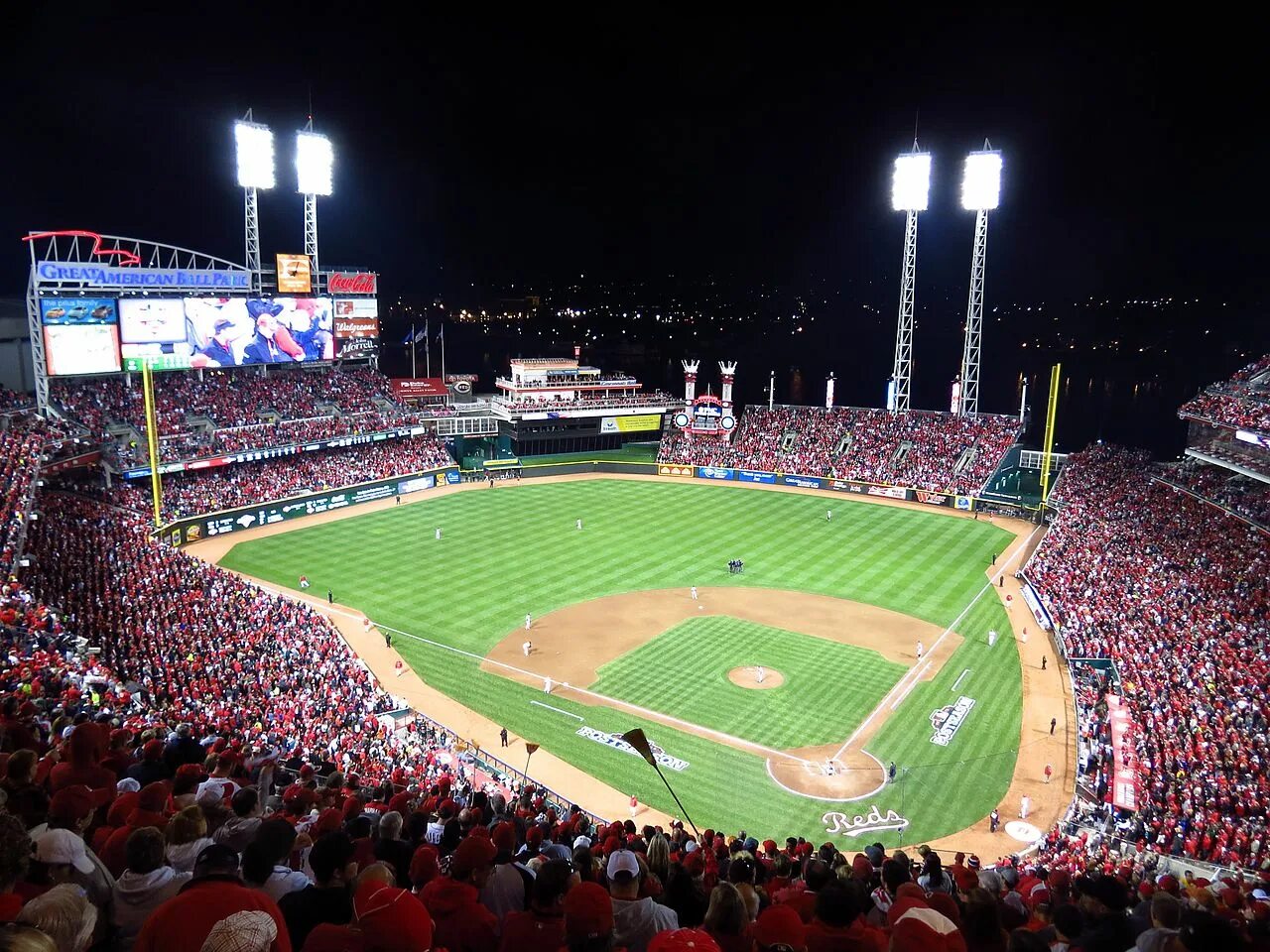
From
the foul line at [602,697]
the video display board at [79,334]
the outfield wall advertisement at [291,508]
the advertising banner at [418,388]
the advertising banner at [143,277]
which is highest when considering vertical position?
the advertising banner at [143,277]

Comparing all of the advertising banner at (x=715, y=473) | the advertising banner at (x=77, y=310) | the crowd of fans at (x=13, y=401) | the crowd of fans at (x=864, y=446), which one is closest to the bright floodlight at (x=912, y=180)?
the crowd of fans at (x=864, y=446)

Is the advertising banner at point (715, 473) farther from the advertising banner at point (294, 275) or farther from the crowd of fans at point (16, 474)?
the crowd of fans at point (16, 474)

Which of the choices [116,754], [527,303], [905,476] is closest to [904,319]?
[905,476]

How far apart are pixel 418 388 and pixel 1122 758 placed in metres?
55.7

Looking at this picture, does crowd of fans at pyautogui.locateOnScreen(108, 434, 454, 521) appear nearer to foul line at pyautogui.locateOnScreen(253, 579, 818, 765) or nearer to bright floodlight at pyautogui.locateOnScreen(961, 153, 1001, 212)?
foul line at pyautogui.locateOnScreen(253, 579, 818, 765)

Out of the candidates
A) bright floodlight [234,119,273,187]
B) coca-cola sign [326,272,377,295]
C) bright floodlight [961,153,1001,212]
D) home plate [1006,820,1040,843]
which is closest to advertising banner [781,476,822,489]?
bright floodlight [961,153,1001,212]

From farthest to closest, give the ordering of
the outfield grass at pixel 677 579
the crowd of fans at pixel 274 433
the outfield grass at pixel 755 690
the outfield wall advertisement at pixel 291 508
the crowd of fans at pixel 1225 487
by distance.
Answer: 1. the crowd of fans at pixel 274 433
2. the outfield wall advertisement at pixel 291 508
3. the crowd of fans at pixel 1225 487
4. the outfield grass at pixel 755 690
5. the outfield grass at pixel 677 579

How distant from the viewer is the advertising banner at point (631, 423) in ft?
219

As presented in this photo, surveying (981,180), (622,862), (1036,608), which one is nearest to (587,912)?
(622,862)

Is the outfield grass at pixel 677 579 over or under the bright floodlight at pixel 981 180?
under

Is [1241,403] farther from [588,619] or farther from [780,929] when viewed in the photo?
[780,929]

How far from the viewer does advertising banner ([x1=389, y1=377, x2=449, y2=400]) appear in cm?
6575

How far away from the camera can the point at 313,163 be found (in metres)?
56.0

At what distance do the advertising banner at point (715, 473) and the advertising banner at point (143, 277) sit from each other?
33.2 m
